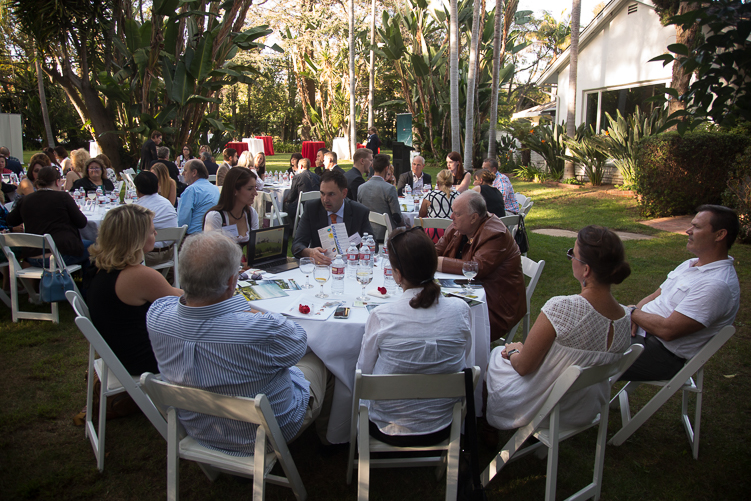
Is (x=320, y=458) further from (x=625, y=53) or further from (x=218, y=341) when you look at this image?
(x=625, y=53)

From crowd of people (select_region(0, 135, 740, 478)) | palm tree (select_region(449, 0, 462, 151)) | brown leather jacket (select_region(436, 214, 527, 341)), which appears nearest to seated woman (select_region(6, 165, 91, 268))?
crowd of people (select_region(0, 135, 740, 478))

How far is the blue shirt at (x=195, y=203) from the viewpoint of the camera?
576 cm

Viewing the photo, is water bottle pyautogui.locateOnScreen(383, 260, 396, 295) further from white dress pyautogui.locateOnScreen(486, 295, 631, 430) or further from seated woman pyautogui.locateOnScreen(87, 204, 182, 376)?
seated woman pyautogui.locateOnScreen(87, 204, 182, 376)

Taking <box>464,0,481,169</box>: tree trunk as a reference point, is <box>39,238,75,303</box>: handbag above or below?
below

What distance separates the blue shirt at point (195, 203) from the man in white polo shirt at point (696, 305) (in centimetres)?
478

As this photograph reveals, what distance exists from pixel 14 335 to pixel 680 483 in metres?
5.49

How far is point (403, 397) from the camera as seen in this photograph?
2.04m

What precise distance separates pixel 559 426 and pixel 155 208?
187 inches

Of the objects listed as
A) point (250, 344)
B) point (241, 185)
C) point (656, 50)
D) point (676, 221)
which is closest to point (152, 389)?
point (250, 344)

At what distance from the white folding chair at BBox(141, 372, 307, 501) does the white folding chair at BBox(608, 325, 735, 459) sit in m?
2.10

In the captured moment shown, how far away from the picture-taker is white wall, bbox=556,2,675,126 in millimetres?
13453

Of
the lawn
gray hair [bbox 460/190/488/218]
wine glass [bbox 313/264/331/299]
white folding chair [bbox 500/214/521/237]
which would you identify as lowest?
the lawn

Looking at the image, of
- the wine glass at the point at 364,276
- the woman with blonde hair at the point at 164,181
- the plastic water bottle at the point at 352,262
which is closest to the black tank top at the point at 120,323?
the wine glass at the point at 364,276

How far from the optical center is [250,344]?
6.57ft
